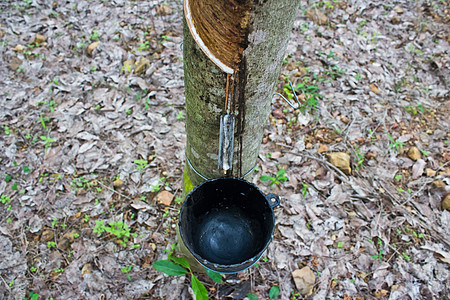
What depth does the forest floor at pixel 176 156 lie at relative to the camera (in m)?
2.38

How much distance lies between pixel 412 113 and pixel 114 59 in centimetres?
354

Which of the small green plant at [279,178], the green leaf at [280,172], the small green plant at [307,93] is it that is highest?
the small green plant at [307,93]

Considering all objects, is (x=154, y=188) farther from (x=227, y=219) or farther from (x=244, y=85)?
(x=244, y=85)

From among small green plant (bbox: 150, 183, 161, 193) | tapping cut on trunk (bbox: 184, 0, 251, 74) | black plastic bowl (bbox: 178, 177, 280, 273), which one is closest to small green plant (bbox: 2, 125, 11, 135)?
small green plant (bbox: 150, 183, 161, 193)

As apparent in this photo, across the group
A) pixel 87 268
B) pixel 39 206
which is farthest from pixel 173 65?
pixel 87 268

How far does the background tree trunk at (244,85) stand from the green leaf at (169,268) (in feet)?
2.71

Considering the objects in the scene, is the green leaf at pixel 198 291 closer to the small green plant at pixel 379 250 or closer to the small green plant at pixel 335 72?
the small green plant at pixel 379 250

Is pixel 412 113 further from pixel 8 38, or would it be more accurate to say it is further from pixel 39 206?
pixel 8 38

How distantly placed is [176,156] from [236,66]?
1.98 m

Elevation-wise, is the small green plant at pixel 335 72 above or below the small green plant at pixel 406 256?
above

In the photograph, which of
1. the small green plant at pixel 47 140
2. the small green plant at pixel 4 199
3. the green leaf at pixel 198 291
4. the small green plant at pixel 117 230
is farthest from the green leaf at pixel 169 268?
the small green plant at pixel 47 140

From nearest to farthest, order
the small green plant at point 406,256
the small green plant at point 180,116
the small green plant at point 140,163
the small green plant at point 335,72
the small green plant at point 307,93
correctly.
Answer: the small green plant at point 406,256 < the small green plant at point 140,163 < the small green plant at point 180,116 < the small green plant at point 307,93 < the small green plant at point 335,72

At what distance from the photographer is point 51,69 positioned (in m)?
3.52

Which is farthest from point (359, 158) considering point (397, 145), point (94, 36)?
point (94, 36)
